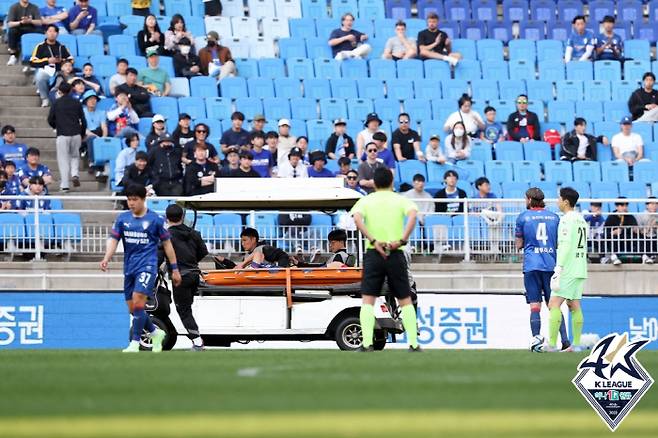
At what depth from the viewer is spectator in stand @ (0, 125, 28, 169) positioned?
997 inches

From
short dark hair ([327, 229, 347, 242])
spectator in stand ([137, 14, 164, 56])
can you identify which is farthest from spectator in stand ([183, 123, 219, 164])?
short dark hair ([327, 229, 347, 242])

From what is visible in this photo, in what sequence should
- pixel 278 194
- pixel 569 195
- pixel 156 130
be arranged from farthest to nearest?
pixel 156 130 < pixel 278 194 < pixel 569 195

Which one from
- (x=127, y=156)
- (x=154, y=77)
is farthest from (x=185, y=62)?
(x=127, y=156)

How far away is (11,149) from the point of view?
1000 inches

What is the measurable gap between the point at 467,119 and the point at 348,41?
3.34 meters

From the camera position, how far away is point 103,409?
377 inches

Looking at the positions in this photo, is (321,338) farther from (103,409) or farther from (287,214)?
(103,409)

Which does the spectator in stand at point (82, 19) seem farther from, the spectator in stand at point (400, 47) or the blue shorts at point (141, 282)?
the blue shorts at point (141, 282)

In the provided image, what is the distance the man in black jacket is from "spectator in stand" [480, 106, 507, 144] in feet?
32.4

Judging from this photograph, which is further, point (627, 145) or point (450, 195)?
point (627, 145)

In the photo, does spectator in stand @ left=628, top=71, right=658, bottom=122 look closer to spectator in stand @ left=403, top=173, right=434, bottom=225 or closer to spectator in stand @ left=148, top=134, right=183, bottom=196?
spectator in stand @ left=403, top=173, right=434, bottom=225

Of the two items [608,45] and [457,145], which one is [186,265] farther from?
[608,45]

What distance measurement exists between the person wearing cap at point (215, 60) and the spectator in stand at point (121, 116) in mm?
2794

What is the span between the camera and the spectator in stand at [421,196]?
81.6ft
